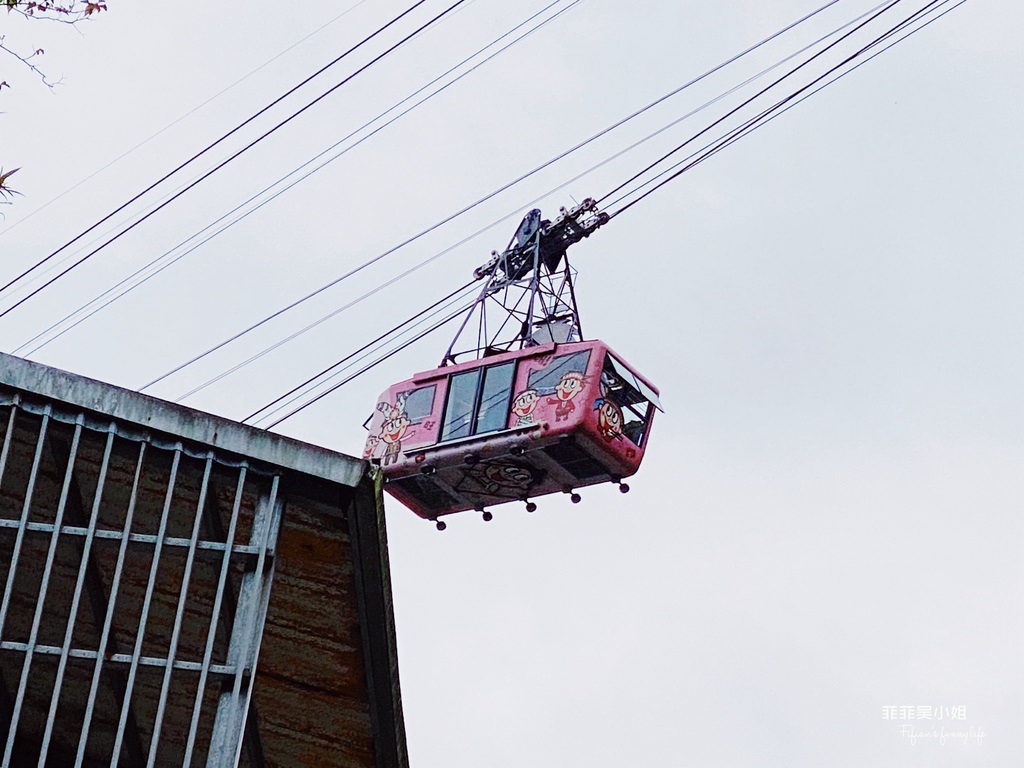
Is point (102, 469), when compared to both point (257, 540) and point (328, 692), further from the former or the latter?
point (328, 692)

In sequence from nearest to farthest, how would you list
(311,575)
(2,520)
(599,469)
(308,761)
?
1. (2,520)
2. (311,575)
3. (308,761)
4. (599,469)

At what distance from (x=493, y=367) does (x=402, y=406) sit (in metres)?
1.34

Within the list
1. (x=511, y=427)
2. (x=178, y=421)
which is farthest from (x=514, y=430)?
(x=178, y=421)

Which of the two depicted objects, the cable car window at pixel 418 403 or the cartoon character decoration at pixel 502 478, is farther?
the cable car window at pixel 418 403

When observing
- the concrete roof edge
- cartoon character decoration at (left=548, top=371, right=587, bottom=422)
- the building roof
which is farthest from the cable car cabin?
the concrete roof edge

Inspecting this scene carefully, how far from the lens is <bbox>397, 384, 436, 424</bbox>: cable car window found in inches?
730

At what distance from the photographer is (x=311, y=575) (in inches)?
369

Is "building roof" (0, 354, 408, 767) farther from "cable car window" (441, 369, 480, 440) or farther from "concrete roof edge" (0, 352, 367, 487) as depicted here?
"cable car window" (441, 369, 480, 440)

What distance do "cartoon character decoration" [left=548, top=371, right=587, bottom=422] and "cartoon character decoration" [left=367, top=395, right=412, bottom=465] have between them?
204 cm

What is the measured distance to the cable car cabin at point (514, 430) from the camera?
57.3ft

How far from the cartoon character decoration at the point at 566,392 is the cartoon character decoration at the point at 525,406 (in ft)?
0.72

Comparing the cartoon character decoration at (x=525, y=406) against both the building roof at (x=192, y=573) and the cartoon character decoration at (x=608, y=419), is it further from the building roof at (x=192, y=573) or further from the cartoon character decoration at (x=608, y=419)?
the building roof at (x=192, y=573)

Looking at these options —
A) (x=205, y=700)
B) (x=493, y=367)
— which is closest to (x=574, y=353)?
(x=493, y=367)

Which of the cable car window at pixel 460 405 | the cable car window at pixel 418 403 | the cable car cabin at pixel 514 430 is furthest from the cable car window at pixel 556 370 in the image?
the cable car window at pixel 418 403
